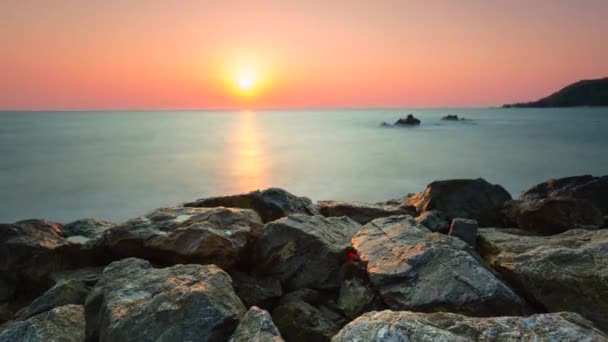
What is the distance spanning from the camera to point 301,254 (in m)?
5.95

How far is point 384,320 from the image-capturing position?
343cm

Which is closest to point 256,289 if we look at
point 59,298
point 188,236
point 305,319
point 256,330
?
point 305,319

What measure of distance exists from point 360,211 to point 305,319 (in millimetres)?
3927

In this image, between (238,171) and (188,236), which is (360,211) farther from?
(238,171)

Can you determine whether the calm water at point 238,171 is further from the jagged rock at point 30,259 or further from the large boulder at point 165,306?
the large boulder at point 165,306

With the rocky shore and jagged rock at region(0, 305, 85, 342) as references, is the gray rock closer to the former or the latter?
the rocky shore

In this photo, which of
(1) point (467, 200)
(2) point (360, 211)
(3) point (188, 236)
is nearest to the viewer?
(3) point (188, 236)

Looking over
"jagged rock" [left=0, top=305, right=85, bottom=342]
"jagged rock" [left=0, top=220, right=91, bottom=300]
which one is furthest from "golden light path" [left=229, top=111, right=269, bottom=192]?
"jagged rock" [left=0, top=305, right=85, bottom=342]

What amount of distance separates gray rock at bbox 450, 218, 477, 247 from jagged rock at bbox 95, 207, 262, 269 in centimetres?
308

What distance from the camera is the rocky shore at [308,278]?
398 cm

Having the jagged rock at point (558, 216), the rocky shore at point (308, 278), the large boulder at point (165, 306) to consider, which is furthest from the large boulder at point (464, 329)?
the jagged rock at point (558, 216)

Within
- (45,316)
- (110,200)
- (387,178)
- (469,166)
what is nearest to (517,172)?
(469,166)

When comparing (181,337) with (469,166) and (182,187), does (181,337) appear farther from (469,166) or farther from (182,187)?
(469,166)

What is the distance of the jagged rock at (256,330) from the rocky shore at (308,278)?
0.05ft
